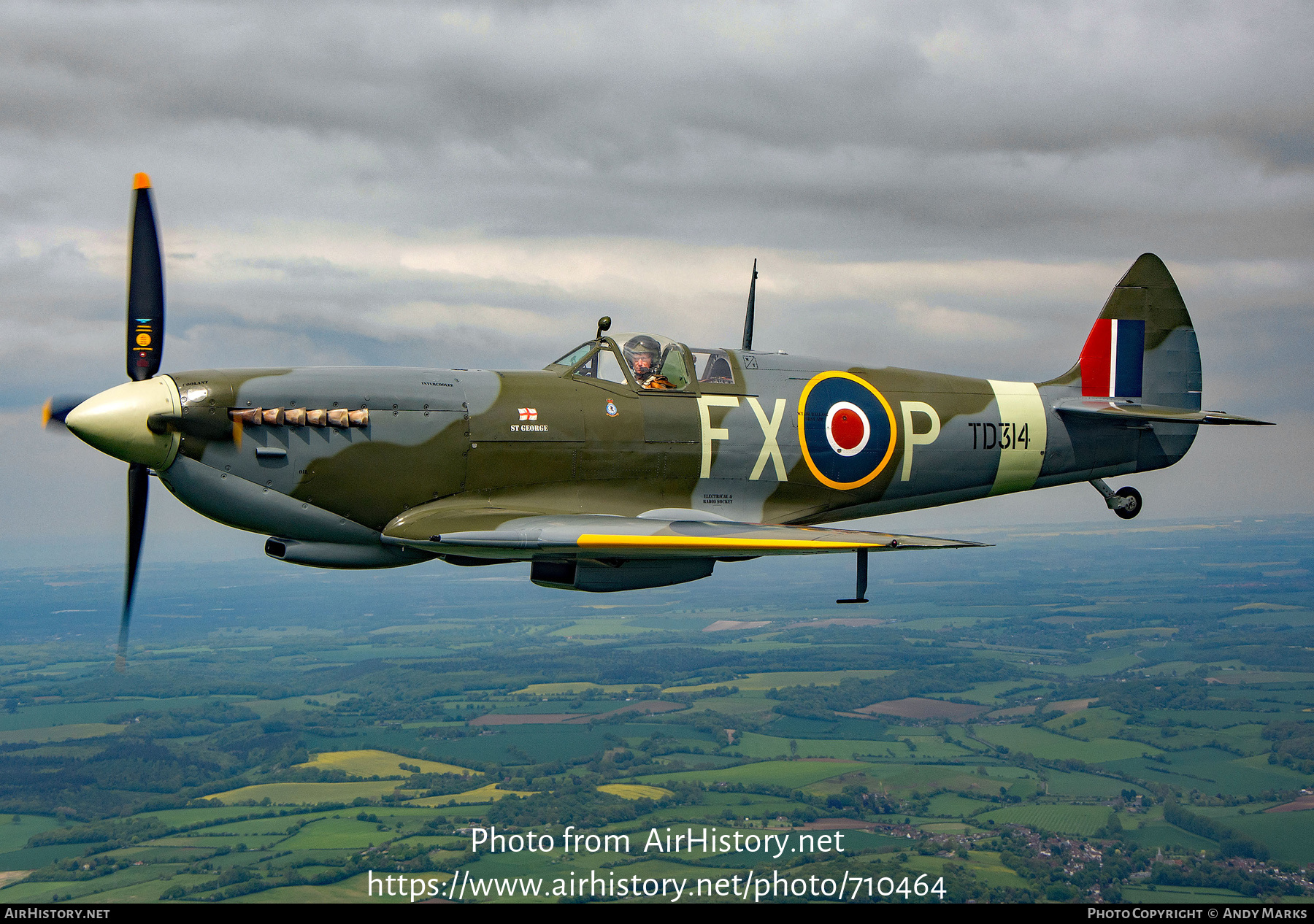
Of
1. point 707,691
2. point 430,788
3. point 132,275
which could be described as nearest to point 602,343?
point 132,275

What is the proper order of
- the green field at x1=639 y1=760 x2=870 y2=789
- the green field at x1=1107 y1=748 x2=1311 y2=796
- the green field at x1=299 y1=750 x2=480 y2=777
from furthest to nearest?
the green field at x1=299 y1=750 x2=480 y2=777 < the green field at x1=1107 y1=748 x2=1311 y2=796 < the green field at x1=639 y1=760 x2=870 y2=789

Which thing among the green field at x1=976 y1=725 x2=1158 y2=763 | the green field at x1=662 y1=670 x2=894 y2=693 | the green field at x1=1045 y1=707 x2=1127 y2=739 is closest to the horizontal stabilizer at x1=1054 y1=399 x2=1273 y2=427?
the green field at x1=976 y1=725 x2=1158 y2=763

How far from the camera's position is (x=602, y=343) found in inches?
489

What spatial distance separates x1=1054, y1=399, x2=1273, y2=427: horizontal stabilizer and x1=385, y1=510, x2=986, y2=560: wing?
5.95 metres

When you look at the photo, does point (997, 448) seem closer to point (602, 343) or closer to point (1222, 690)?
point (602, 343)

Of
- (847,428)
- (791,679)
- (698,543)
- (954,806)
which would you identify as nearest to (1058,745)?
(954,806)

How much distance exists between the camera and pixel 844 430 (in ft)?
43.3

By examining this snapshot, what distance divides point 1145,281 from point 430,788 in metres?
81.9

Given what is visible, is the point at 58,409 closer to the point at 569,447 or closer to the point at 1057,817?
the point at 569,447

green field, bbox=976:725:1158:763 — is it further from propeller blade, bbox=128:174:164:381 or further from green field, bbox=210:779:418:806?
propeller blade, bbox=128:174:164:381

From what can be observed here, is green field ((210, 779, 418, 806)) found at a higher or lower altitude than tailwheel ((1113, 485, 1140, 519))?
lower

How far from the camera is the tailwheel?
15.1 metres

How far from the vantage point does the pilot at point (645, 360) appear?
12.4 m

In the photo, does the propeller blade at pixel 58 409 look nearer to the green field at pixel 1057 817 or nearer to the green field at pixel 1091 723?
the green field at pixel 1057 817
